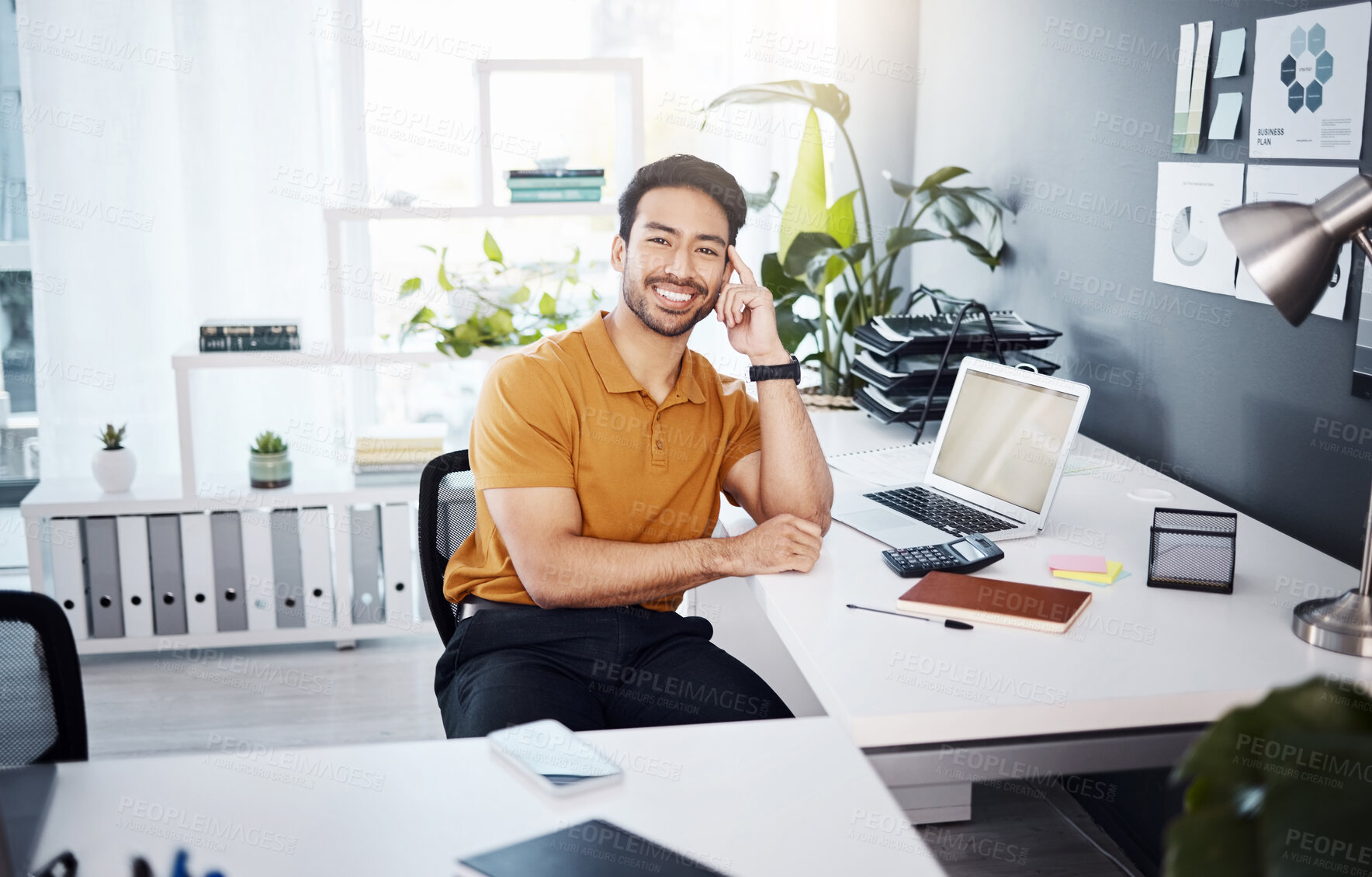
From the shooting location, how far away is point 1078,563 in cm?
169

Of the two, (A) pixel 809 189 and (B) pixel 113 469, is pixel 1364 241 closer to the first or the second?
(A) pixel 809 189

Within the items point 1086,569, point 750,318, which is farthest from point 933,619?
point 750,318

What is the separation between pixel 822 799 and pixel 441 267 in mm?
2289

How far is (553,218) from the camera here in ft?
12.0

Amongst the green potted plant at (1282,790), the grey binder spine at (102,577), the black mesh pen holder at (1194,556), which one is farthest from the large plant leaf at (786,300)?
the green potted plant at (1282,790)

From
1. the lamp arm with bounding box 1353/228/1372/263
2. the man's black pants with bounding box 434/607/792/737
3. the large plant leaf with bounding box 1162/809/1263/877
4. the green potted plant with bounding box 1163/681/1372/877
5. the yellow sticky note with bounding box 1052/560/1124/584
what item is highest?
the lamp arm with bounding box 1353/228/1372/263

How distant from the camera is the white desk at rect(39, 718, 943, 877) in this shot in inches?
39.3

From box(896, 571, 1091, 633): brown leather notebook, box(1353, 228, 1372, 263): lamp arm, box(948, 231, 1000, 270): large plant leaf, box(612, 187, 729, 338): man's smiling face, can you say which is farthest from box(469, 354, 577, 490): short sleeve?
box(948, 231, 1000, 270): large plant leaf

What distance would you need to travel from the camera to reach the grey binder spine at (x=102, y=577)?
119 inches

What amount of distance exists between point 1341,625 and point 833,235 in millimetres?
1854

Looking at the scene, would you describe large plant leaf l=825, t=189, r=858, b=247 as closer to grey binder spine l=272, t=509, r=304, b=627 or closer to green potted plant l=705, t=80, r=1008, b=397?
green potted plant l=705, t=80, r=1008, b=397

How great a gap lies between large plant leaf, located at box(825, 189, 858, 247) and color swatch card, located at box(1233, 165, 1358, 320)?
3.89ft

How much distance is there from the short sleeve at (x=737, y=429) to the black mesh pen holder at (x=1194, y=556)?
0.70m

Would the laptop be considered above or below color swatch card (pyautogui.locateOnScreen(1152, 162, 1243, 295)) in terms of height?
below
